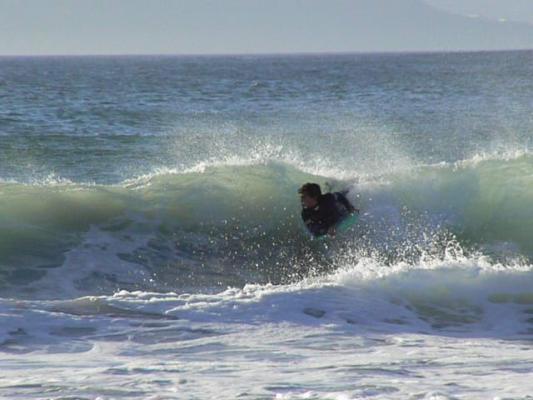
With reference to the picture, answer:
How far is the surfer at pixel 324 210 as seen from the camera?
45.5ft

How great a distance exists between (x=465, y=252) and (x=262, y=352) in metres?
8.40

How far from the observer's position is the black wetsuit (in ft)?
45.6

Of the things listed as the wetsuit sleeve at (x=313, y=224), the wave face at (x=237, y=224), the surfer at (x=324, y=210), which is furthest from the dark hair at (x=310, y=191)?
the wave face at (x=237, y=224)

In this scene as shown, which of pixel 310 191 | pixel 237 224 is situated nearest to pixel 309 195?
pixel 310 191

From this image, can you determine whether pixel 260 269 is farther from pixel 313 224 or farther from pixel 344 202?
pixel 344 202

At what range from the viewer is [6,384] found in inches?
356

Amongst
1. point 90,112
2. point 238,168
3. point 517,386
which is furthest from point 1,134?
point 517,386

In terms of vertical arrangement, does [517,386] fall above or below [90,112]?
below

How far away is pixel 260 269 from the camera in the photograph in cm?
1683

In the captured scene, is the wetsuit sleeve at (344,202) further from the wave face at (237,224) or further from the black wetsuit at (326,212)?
the wave face at (237,224)

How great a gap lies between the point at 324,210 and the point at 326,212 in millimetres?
35

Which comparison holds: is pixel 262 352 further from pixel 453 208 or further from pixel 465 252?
pixel 453 208

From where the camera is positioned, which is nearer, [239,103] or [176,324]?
[176,324]

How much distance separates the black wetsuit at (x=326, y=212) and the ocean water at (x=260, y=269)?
66 centimetres
